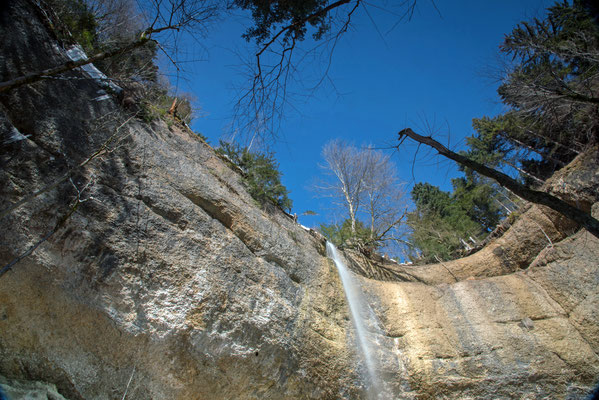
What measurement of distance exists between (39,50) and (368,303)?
8475 mm

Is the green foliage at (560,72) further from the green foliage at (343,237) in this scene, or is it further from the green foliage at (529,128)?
the green foliage at (343,237)

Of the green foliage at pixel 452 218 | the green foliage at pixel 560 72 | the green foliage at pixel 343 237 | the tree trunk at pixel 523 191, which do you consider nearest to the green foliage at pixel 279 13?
the tree trunk at pixel 523 191

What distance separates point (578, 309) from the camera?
23.5 ft

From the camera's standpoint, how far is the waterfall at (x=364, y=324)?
630 cm

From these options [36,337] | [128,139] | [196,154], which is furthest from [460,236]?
[36,337]

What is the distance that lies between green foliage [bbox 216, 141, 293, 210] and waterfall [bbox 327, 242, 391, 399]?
111 inches

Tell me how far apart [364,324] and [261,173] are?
17.4 ft

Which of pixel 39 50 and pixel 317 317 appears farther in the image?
pixel 317 317

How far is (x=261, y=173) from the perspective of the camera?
379 inches

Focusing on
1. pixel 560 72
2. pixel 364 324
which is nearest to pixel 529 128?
→ pixel 560 72

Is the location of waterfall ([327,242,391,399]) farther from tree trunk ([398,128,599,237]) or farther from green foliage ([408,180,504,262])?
green foliage ([408,180,504,262])

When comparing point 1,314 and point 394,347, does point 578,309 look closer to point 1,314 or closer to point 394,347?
point 394,347

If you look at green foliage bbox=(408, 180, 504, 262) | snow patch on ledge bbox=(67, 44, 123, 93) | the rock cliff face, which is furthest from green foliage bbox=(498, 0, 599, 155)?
snow patch on ledge bbox=(67, 44, 123, 93)

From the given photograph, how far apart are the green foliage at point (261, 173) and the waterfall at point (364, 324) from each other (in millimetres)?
2827
